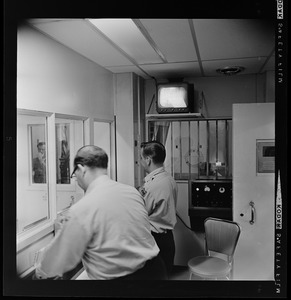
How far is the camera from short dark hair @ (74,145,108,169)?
4.62 ft

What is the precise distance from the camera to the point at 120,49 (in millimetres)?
1526

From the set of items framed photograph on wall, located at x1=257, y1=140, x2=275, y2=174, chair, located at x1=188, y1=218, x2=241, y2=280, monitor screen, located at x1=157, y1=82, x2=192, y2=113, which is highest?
monitor screen, located at x1=157, y1=82, x2=192, y2=113

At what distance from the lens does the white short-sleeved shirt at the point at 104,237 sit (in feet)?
4.30

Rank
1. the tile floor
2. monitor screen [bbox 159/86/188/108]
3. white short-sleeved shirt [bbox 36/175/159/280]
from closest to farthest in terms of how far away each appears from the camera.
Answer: white short-sleeved shirt [bbox 36/175/159/280] < the tile floor < monitor screen [bbox 159/86/188/108]

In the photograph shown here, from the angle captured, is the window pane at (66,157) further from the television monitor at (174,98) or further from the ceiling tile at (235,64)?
the ceiling tile at (235,64)

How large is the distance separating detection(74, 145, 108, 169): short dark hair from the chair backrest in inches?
25.8

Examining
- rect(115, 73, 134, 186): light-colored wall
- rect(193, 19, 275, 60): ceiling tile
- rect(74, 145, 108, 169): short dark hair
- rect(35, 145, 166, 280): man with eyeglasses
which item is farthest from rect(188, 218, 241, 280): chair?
rect(193, 19, 275, 60): ceiling tile

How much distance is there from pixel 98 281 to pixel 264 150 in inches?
42.9

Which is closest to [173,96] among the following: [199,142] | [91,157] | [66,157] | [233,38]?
[199,142]

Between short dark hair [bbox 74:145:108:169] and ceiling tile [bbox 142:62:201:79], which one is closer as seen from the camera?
short dark hair [bbox 74:145:108:169]

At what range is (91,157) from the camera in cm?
142

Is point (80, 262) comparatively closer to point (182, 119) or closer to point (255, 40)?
point (182, 119)

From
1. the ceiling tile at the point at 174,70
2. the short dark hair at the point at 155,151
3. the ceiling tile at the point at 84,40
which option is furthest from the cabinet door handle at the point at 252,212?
the ceiling tile at the point at 84,40

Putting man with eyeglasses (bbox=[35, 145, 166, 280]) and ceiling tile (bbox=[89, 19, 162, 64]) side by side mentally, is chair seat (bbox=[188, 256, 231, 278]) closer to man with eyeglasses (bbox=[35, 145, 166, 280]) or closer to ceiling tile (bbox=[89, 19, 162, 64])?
man with eyeglasses (bbox=[35, 145, 166, 280])
